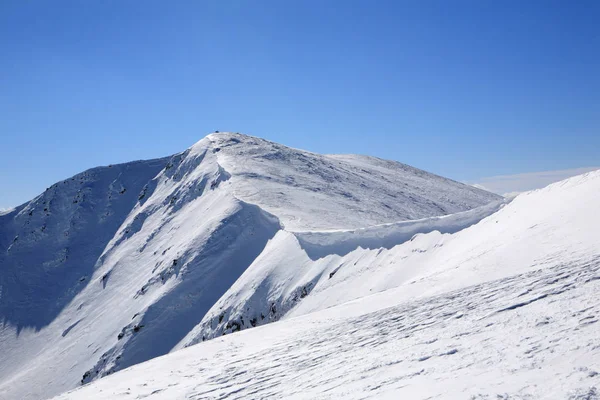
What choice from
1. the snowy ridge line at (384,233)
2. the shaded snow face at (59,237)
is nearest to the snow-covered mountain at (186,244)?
the snowy ridge line at (384,233)

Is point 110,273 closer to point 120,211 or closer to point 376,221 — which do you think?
point 120,211

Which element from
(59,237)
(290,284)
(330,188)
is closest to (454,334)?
(290,284)

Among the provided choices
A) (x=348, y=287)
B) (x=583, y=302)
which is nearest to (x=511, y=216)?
(x=348, y=287)

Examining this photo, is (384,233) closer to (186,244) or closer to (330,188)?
(186,244)

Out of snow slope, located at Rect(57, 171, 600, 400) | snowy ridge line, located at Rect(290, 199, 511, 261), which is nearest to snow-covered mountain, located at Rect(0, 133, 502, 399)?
snowy ridge line, located at Rect(290, 199, 511, 261)

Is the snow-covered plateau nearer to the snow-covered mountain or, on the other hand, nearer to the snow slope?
the snow slope

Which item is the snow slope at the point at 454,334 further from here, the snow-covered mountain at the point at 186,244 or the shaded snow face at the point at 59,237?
the shaded snow face at the point at 59,237
